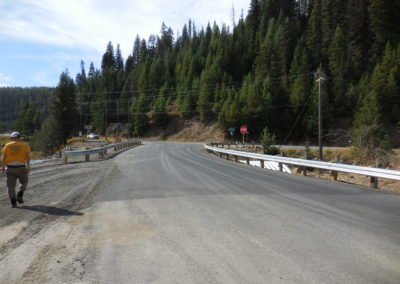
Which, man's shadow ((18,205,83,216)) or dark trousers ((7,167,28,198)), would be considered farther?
dark trousers ((7,167,28,198))

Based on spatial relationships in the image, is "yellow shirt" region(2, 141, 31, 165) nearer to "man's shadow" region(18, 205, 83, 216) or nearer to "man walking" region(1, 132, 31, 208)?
"man walking" region(1, 132, 31, 208)

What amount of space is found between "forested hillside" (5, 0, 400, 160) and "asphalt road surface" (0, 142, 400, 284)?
1431 inches

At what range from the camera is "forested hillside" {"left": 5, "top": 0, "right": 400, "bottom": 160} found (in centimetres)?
7350

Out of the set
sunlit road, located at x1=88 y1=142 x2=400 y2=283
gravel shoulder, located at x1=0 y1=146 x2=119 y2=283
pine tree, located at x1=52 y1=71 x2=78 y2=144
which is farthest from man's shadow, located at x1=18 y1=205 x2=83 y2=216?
pine tree, located at x1=52 y1=71 x2=78 y2=144

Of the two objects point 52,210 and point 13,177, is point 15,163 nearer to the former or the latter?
point 13,177

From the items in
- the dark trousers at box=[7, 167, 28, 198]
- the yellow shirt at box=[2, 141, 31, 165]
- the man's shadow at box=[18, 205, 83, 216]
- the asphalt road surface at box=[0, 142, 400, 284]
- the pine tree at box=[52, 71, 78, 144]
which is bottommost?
the man's shadow at box=[18, 205, 83, 216]

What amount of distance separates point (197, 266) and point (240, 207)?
11.6 ft

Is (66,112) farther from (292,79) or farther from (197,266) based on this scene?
(197,266)

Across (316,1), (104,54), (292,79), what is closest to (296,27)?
(316,1)

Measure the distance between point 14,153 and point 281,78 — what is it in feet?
277

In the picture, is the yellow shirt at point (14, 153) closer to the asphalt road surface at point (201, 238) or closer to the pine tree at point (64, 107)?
the asphalt road surface at point (201, 238)

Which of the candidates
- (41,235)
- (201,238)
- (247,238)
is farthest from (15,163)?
(247,238)

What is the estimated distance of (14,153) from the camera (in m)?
8.11

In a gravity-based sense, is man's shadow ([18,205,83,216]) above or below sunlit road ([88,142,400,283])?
below
